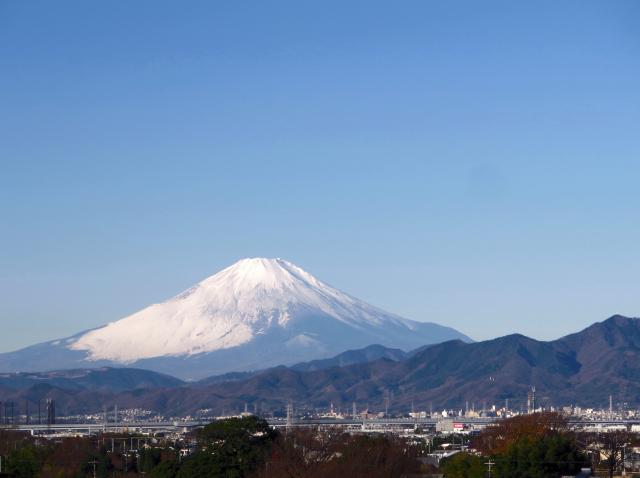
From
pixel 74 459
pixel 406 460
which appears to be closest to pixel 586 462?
pixel 406 460

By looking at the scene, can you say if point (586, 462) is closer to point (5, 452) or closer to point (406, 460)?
point (406, 460)

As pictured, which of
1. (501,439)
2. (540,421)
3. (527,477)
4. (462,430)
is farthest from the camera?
(462,430)

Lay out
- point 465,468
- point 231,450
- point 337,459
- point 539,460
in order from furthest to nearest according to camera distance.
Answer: point 465,468 → point 539,460 → point 231,450 → point 337,459

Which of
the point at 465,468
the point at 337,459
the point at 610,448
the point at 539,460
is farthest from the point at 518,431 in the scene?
the point at 337,459

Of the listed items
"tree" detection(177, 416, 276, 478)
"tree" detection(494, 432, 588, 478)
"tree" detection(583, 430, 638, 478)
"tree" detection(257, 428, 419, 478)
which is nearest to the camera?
"tree" detection(257, 428, 419, 478)

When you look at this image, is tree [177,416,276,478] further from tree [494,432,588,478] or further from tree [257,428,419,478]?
tree [494,432,588,478]

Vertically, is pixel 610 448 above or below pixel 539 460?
above

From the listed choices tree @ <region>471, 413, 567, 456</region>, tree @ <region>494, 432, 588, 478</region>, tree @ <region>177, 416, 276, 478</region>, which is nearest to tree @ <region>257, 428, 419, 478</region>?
tree @ <region>177, 416, 276, 478</region>

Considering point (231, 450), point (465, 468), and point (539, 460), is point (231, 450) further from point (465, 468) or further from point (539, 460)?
point (539, 460)

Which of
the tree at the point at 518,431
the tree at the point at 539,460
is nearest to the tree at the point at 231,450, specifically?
the tree at the point at 539,460

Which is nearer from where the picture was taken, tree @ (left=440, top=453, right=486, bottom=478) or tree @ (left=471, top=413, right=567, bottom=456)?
tree @ (left=440, top=453, right=486, bottom=478)

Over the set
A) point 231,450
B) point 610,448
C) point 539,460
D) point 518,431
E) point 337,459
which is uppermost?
point 518,431
